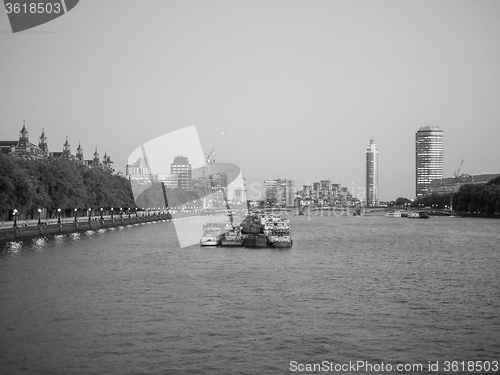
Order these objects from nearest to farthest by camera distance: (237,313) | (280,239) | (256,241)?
(237,313)
(256,241)
(280,239)

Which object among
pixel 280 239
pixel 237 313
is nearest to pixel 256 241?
pixel 280 239

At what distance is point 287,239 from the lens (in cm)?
8006

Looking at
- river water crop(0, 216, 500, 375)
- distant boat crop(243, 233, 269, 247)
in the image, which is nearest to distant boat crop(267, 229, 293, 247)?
distant boat crop(243, 233, 269, 247)

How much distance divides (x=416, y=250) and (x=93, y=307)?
50464mm

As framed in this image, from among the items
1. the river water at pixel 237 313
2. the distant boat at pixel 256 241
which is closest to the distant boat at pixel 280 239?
the distant boat at pixel 256 241

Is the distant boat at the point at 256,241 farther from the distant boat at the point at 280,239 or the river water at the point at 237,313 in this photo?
the river water at the point at 237,313

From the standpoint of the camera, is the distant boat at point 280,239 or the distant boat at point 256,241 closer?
the distant boat at point 256,241

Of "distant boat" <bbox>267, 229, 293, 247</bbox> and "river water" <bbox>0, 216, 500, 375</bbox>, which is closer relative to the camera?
"river water" <bbox>0, 216, 500, 375</bbox>

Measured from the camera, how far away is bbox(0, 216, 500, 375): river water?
26656 mm

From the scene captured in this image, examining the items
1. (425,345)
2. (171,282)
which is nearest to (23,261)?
(171,282)

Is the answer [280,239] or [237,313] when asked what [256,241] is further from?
[237,313]

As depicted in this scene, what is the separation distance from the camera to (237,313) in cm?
3503

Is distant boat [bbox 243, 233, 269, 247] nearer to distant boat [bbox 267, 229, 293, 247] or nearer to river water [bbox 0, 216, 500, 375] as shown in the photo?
distant boat [bbox 267, 229, 293, 247]

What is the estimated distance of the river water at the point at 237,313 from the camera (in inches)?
1049
